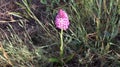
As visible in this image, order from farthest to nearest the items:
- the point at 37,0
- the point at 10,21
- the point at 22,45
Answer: the point at 37,0
the point at 10,21
the point at 22,45

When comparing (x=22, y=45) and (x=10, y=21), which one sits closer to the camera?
(x=22, y=45)

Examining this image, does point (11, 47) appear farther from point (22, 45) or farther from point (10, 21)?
point (10, 21)

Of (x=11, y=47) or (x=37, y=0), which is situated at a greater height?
(x=37, y=0)

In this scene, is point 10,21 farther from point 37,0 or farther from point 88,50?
point 88,50

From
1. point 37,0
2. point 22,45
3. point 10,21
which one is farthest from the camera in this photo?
point 37,0

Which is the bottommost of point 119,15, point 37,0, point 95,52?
point 95,52

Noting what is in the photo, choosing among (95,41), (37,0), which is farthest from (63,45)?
(37,0)
